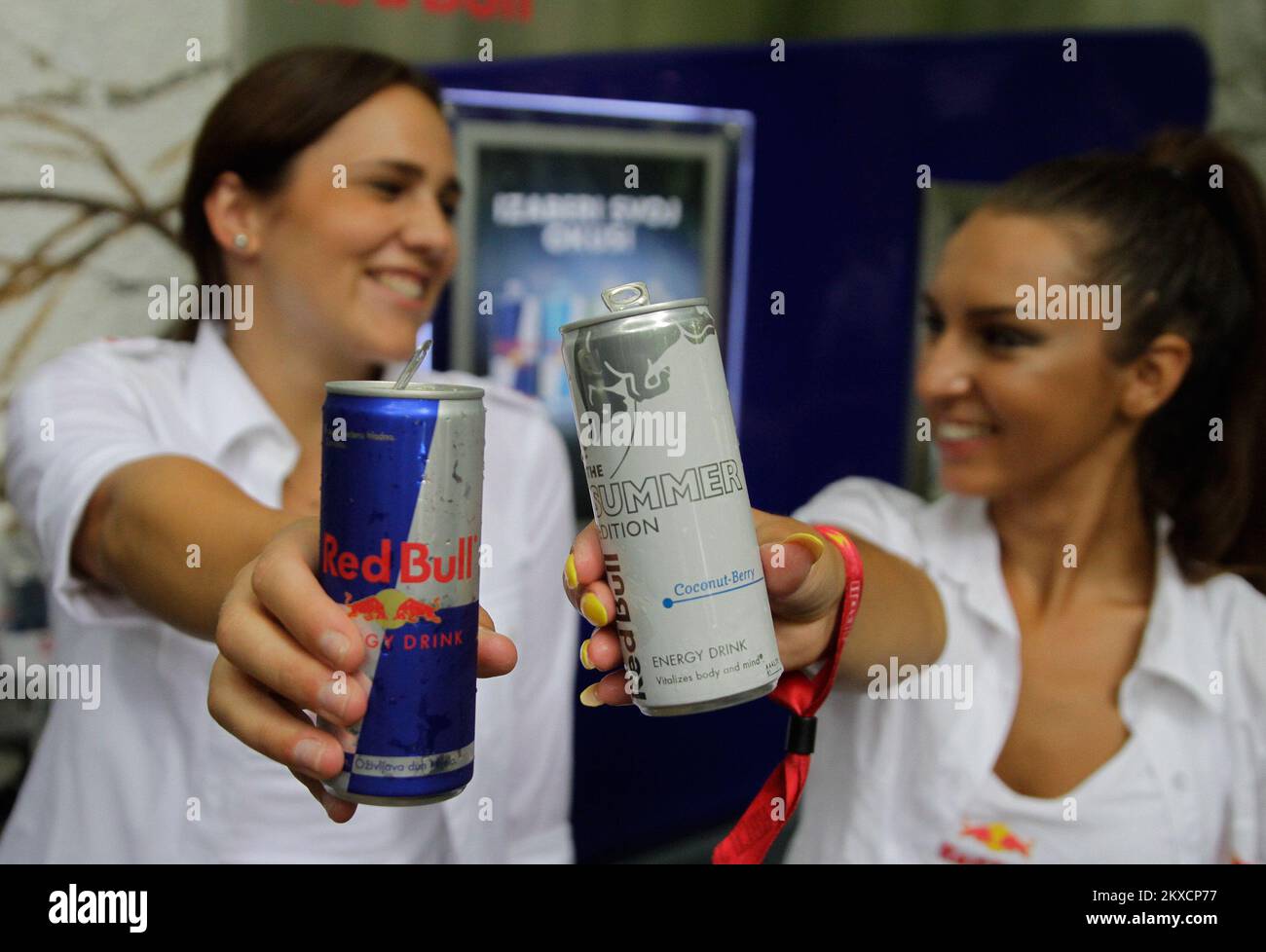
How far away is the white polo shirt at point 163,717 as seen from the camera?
1.21 m

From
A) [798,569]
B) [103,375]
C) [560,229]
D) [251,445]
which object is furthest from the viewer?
[560,229]

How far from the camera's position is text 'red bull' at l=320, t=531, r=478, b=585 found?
2.31 feet

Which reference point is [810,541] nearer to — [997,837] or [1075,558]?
[997,837]

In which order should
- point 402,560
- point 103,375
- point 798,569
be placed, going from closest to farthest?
point 402,560 → point 798,569 → point 103,375

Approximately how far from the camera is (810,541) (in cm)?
87

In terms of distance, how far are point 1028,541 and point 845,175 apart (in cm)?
104

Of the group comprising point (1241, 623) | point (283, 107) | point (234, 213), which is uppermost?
point (283, 107)

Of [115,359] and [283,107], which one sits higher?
[283,107]

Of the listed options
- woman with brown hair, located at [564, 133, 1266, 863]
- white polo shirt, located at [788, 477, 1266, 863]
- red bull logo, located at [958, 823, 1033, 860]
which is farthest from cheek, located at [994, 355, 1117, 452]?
red bull logo, located at [958, 823, 1033, 860]

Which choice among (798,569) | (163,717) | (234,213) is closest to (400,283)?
(234,213)

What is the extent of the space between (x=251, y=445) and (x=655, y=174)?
3.26ft

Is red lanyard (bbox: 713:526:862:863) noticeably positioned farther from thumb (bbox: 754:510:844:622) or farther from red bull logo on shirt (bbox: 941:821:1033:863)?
red bull logo on shirt (bbox: 941:821:1033:863)

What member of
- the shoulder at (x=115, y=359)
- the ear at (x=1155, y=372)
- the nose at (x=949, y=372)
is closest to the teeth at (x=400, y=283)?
the shoulder at (x=115, y=359)

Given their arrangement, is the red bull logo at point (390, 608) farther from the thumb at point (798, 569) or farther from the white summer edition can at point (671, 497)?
the thumb at point (798, 569)
